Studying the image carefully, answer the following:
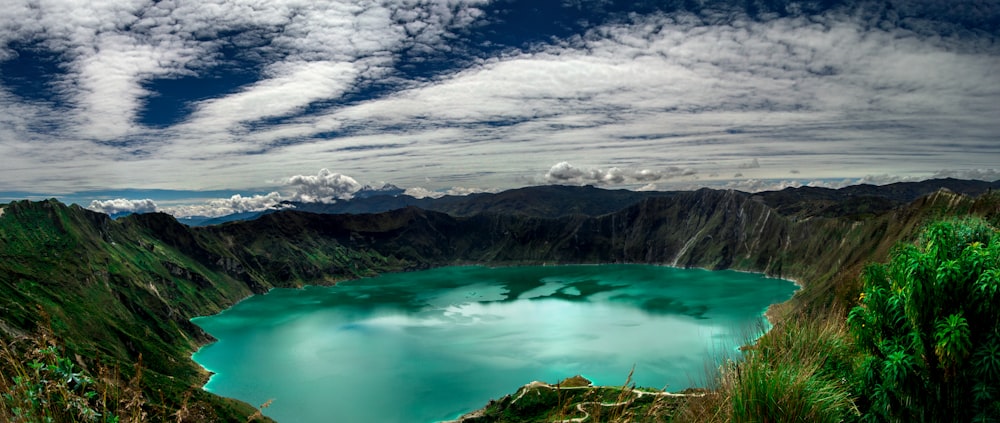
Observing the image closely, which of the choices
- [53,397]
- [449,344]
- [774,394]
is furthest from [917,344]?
[449,344]

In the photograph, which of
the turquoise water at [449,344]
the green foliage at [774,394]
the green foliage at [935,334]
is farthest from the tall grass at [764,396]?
the turquoise water at [449,344]

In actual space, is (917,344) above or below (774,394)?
below

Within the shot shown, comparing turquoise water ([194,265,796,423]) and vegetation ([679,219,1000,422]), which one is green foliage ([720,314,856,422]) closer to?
vegetation ([679,219,1000,422])

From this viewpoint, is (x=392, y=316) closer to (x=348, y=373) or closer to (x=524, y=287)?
(x=348, y=373)

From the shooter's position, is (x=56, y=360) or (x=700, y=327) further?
(x=700, y=327)

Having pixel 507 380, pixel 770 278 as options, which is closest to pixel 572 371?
pixel 507 380

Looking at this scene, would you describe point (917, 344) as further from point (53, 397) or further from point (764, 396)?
point (53, 397)
